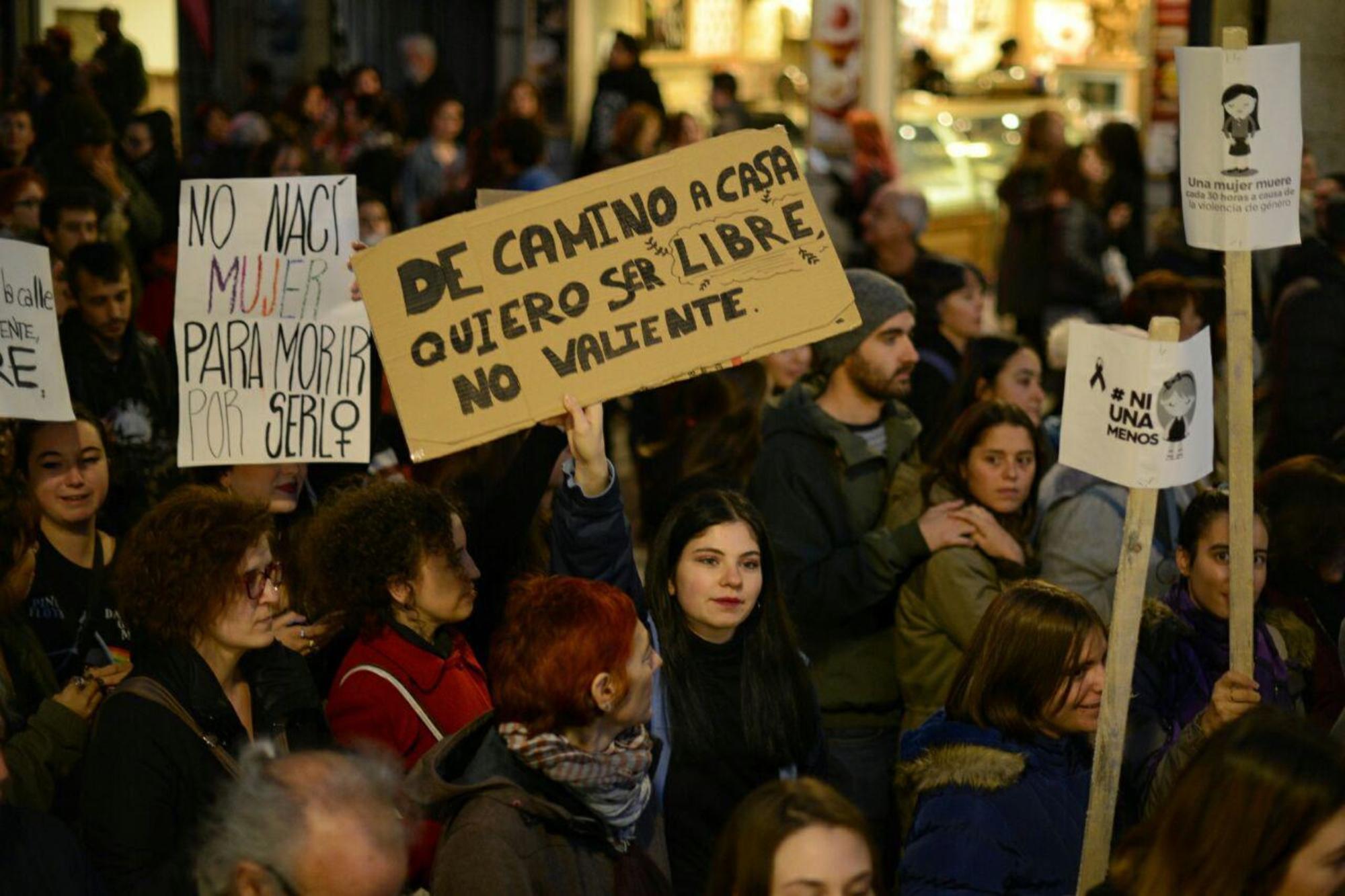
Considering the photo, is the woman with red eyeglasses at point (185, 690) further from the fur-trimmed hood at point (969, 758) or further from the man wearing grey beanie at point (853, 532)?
the man wearing grey beanie at point (853, 532)

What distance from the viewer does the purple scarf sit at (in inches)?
181

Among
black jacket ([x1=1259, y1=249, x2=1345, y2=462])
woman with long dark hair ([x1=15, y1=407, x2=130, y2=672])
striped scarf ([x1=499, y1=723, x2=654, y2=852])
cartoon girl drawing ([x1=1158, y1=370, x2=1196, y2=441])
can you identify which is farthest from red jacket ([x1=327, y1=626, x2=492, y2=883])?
black jacket ([x1=1259, y1=249, x2=1345, y2=462])

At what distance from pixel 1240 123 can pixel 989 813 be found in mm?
1623

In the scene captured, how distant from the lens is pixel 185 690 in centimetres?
399

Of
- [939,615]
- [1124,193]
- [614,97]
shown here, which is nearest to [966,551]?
[939,615]

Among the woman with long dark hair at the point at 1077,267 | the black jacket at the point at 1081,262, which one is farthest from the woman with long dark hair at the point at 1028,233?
the black jacket at the point at 1081,262

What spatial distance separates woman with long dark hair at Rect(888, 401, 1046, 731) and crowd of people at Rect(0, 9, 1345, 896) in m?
0.01

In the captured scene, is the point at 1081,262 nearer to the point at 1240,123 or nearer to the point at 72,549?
the point at 1240,123

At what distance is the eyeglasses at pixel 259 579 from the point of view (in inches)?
163

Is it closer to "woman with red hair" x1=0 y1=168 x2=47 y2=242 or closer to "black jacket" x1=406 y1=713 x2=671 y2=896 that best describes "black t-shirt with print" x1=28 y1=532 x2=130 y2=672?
"black jacket" x1=406 y1=713 x2=671 y2=896

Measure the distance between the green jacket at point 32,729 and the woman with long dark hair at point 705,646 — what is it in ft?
4.00

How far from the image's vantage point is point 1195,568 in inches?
187

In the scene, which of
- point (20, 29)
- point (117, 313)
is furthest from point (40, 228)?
point (20, 29)

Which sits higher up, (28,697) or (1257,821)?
(1257,821)
